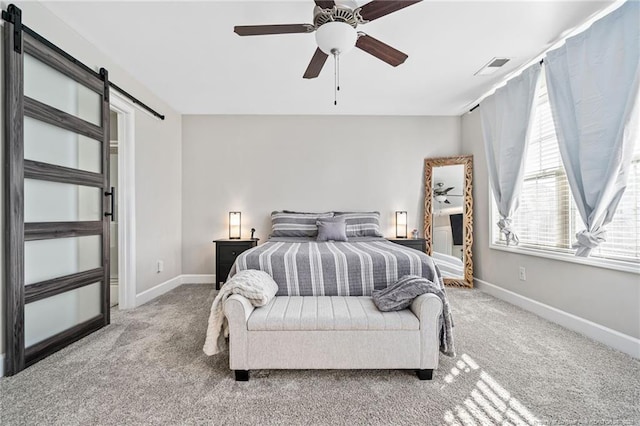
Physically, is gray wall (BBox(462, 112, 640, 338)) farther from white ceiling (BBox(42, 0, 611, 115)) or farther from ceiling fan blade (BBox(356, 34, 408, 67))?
ceiling fan blade (BBox(356, 34, 408, 67))

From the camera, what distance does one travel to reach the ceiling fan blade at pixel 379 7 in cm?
167

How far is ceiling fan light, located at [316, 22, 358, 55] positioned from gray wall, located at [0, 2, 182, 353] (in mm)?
2108

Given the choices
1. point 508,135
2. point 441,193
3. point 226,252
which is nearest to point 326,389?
point 226,252

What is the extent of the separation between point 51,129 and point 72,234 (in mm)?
805

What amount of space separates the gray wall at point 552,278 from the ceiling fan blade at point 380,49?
7.52 ft

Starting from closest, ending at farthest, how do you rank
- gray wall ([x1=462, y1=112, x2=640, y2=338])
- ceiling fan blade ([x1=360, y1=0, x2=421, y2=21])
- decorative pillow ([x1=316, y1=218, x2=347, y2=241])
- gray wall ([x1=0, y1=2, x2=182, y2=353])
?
ceiling fan blade ([x1=360, y1=0, x2=421, y2=21]) → gray wall ([x1=462, y1=112, x2=640, y2=338]) → gray wall ([x1=0, y1=2, x2=182, y2=353]) → decorative pillow ([x1=316, y1=218, x2=347, y2=241])

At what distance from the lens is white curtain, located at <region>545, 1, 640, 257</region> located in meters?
1.98

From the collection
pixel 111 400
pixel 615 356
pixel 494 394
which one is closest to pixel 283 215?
pixel 111 400

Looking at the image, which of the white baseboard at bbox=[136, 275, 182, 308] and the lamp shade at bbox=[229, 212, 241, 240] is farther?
the lamp shade at bbox=[229, 212, 241, 240]

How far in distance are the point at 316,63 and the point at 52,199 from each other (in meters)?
2.24

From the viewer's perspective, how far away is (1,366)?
1788mm

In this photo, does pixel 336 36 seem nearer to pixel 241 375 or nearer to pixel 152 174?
pixel 241 375

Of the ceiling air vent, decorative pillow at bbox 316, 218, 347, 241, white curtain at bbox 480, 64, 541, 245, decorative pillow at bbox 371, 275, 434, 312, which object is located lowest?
decorative pillow at bbox 371, 275, 434, 312

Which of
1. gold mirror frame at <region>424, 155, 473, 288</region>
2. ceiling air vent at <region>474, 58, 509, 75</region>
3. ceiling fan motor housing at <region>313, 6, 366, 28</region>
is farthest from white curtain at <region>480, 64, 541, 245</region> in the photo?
ceiling fan motor housing at <region>313, 6, 366, 28</region>
